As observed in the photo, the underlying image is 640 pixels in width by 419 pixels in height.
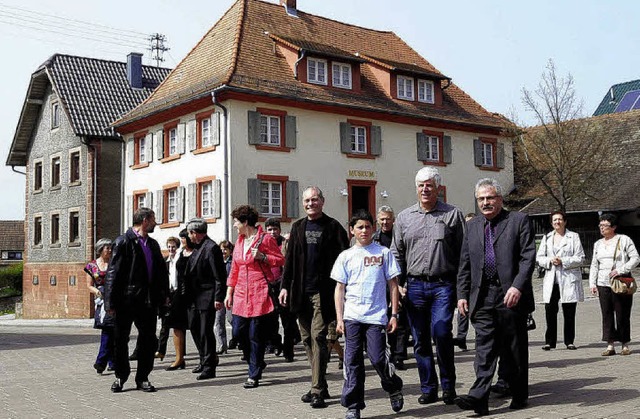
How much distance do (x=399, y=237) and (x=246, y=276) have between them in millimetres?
2070

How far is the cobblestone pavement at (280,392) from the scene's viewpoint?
22.0ft

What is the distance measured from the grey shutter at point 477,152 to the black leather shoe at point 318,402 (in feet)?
95.2

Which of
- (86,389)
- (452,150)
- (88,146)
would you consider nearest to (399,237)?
(86,389)

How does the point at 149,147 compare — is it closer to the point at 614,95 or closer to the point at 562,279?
the point at 562,279

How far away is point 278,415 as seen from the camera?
671cm

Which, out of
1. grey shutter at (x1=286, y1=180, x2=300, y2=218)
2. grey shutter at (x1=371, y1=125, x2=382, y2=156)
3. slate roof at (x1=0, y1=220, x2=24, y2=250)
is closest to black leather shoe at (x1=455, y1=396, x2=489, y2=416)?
grey shutter at (x1=286, y1=180, x2=300, y2=218)

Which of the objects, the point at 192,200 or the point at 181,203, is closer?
the point at 192,200

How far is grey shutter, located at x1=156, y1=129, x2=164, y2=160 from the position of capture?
30.9 m

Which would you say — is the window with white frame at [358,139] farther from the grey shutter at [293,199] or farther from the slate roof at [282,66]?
the grey shutter at [293,199]

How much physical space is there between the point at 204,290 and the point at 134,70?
3078 centimetres

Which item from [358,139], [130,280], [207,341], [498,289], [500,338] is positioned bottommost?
[207,341]

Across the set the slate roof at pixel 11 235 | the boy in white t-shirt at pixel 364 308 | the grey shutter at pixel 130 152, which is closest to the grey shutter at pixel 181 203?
the grey shutter at pixel 130 152

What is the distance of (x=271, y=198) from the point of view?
92.3 ft

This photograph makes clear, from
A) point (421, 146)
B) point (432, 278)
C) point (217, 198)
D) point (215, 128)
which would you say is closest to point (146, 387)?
point (432, 278)
